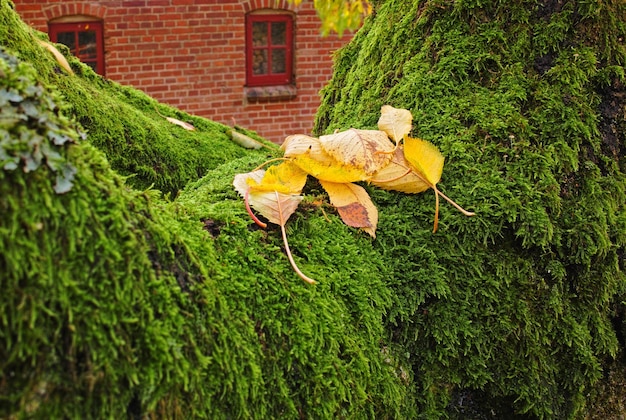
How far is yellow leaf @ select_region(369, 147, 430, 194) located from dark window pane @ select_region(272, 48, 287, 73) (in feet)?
25.6

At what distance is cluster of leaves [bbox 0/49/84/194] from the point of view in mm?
1043

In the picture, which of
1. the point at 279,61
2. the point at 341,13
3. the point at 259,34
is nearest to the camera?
the point at 341,13

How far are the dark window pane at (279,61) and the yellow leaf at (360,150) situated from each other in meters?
7.79

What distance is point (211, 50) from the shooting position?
8.76 meters

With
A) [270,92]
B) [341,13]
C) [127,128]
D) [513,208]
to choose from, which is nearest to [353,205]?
[513,208]

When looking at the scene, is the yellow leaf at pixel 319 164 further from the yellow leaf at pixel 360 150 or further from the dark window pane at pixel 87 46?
the dark window pane at pixel 87 46

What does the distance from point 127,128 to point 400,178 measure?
1.26m

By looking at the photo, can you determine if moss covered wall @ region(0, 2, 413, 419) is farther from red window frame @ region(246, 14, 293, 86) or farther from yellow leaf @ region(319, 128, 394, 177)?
red window frame @ region(246, 14, 293, 86)

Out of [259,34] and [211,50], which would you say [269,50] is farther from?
[211,50]

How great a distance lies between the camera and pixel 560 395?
1.77 meters

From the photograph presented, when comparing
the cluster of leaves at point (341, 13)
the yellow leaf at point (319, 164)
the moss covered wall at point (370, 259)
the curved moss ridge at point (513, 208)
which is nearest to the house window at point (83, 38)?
the cluster of leaves at point (341, 13)

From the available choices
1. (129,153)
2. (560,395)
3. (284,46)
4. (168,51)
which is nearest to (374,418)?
(560,395)

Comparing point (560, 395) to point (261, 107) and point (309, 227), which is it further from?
point (261, 107)

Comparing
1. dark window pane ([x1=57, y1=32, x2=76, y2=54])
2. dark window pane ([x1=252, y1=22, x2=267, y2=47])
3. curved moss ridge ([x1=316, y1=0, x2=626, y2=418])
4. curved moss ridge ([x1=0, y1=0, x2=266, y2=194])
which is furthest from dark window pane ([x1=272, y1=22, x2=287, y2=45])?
curved moss ridge ([x1=316, y1=0, x2=626, y2=418])
